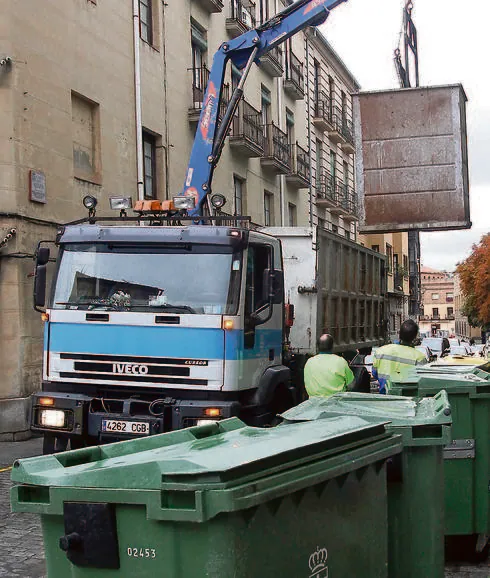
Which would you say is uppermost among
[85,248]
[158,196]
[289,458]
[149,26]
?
[149,26]

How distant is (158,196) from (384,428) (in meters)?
14.0

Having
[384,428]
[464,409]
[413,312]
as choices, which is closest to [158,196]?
[413,312]

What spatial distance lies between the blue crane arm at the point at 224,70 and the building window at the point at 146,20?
15.8ft

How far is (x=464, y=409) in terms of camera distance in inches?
215

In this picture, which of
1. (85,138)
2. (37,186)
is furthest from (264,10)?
(37,186)

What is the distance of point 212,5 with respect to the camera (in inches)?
763

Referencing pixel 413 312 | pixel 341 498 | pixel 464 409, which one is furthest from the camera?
pixel 413 312

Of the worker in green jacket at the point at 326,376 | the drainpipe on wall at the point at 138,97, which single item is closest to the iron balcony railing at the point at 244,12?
the drainpipe on wall at the point at 138,97

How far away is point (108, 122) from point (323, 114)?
→ 53.3ft

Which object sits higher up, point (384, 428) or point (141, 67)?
point (141, 67)

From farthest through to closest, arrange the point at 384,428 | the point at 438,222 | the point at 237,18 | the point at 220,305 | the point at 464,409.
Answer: the point at 237,18 < the point at 438,222 < the point at 220,305 < the point at 464,409 < the point at 384,428

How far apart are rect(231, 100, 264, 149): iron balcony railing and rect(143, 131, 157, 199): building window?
12.1 feet

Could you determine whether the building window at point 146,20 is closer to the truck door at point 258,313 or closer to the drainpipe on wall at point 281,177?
the drainpipe on wall at point 281,177

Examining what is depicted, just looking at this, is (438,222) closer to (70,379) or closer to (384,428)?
(70,379)
